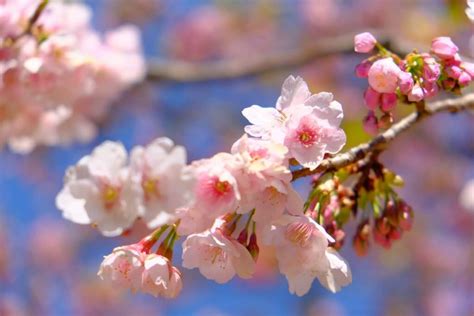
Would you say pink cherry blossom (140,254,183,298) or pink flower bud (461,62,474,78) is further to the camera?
pink flower bud (461,62,474,78)

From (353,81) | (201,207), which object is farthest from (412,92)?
(353,81)

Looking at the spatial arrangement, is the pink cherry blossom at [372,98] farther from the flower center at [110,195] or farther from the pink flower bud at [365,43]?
the flower center at [110,195]

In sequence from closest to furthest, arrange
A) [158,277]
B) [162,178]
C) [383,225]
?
[162,178] < [158,277] < [383,225]

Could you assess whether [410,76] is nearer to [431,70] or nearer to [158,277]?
[431,70]

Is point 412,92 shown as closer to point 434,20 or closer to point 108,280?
point 108,280

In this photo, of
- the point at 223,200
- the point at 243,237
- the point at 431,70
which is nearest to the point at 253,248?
the point at 243,237

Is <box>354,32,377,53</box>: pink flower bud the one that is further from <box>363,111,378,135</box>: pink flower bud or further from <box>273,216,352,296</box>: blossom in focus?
<box>273,216,352,296</box>: blossom in focus

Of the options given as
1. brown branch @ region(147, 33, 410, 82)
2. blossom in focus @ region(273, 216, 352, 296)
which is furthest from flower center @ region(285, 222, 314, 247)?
brown branch @ region(147, 33, 410, 82)
